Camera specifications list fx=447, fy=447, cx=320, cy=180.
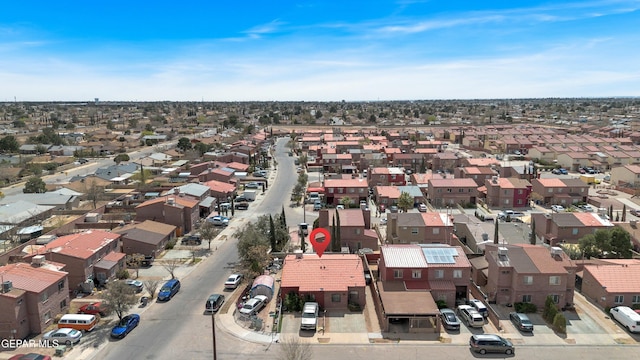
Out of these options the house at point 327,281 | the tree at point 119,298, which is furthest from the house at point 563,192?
the tree at point 119,298

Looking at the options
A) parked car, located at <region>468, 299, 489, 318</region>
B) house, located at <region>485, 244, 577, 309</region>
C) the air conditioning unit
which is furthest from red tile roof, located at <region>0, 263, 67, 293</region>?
house, located at <region>485, 244, 577, 309</region>

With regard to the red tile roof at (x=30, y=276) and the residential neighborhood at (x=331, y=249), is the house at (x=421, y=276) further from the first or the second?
the red tile roof at (x=30, y=276)

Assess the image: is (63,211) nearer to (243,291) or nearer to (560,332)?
(243,291)

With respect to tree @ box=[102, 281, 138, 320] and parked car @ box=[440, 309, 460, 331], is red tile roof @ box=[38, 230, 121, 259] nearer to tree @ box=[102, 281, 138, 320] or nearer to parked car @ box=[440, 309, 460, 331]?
tree @ box=[102, 281, 138, 320]

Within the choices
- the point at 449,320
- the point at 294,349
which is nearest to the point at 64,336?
the point at 294,349

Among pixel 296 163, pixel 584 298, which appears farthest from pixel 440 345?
pixel 296 163

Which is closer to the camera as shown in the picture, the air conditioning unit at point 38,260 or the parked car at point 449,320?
the parked car at point 449,320
